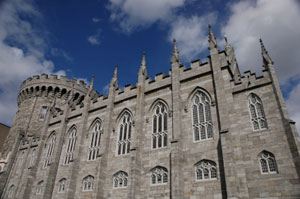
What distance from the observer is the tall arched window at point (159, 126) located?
17.6 metres

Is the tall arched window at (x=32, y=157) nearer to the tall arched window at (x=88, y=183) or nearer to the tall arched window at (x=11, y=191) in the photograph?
the tall arched window at (x=11, y=191)

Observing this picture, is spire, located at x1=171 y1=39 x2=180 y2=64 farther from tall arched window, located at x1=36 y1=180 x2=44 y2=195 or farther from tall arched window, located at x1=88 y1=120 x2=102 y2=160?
tall arched window, located at x1=36 y1=180 x2=44 y2=195

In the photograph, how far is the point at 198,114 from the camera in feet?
55.9

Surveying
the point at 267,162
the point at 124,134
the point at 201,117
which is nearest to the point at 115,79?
the point at 124,134

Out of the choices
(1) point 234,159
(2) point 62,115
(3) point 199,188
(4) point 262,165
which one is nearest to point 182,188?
(3) point 199,188

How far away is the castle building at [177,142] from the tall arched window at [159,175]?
2.7 inches

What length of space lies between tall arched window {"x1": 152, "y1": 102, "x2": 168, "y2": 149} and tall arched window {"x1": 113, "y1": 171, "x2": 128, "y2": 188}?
3288 mm

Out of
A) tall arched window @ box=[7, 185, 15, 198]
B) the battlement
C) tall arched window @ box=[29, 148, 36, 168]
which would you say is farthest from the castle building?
the battlement

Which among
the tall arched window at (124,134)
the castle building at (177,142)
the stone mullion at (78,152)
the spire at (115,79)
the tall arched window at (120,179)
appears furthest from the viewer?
the spire at (115,79)

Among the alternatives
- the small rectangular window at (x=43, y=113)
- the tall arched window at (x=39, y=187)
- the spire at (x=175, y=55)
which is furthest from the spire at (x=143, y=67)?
the small rectangular window at (x=43, y=113)

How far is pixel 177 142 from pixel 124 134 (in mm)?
6292

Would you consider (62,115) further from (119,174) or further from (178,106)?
(178,106)

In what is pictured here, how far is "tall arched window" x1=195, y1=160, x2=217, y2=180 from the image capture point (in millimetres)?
14375

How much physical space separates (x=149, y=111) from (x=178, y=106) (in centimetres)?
315
